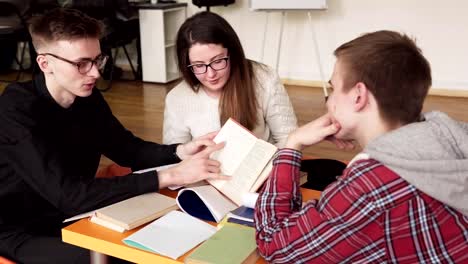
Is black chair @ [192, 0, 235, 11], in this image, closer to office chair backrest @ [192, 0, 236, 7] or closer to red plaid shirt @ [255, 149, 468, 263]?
office chair backrest @ [192, 0, 236, 7]

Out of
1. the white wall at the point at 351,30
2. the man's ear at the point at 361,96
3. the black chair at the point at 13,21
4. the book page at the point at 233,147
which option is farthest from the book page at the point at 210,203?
the black chair at the point at 13,21

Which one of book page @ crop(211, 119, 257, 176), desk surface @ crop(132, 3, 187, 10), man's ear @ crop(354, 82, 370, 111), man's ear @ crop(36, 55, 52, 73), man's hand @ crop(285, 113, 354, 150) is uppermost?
man's ear @ crop(354, 82, 370, 111)

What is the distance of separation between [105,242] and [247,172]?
18.2 inches

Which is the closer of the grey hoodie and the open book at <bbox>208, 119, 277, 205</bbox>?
the grey hoodie

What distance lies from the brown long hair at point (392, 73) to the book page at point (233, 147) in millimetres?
503

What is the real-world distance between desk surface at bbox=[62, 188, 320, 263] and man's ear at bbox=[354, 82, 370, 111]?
→ 1.30 ft

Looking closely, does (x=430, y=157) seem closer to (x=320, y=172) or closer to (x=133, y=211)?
(x=133, y=211)

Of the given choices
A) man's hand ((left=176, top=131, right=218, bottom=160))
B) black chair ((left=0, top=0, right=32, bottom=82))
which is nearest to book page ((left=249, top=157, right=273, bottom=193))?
man's hand ((left=176, top=131, right=218, bottom=160))

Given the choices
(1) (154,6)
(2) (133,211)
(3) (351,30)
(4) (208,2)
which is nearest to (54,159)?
(2) (133,211)

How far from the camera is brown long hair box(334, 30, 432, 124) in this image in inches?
42.3

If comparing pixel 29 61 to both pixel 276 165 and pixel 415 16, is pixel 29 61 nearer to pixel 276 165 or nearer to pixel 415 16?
pixel 415 16

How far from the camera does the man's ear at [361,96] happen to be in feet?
Result: 3.59

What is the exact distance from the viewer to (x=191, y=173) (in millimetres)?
1519

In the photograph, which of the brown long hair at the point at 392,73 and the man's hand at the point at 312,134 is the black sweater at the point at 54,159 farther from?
the brown long hair at the point at 392,73
